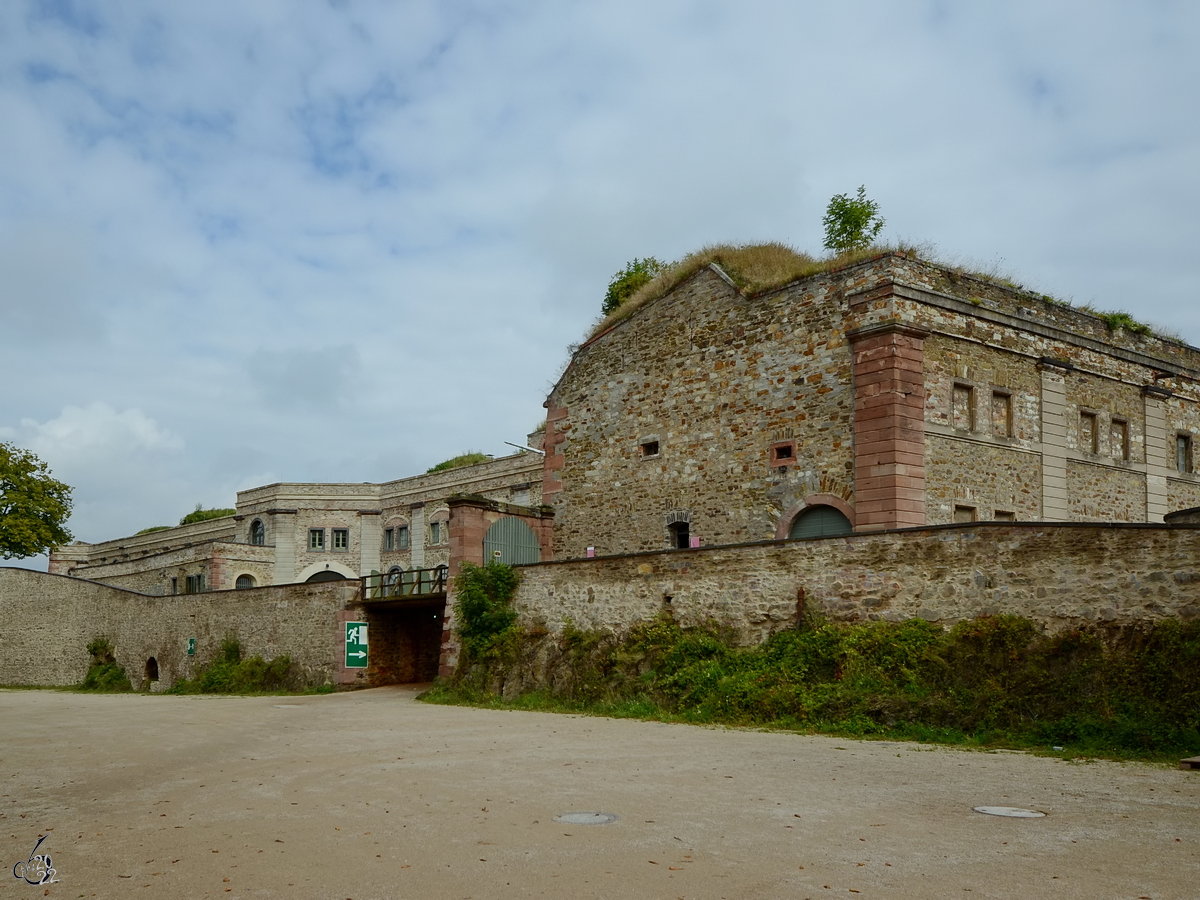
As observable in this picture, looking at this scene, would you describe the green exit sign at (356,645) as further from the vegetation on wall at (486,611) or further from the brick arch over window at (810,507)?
the brick arch over window at (810,507)

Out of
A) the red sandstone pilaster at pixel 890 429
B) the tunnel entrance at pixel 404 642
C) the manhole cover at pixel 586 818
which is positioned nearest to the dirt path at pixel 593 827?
the manhole cover at pixel 586 818

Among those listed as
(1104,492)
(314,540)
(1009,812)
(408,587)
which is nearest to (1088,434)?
(1104,492)

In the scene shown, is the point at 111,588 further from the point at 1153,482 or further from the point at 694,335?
the point at 1153,482

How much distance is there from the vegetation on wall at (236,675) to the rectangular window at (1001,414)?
64.4ft

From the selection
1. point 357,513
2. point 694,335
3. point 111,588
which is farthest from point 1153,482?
point 357,513

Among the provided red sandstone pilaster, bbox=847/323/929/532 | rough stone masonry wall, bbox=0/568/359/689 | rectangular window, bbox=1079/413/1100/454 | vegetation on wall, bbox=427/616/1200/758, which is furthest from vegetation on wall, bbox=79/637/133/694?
rectangular window, bbox=1079/413/1100/454

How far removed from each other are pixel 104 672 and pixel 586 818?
36.4 meters

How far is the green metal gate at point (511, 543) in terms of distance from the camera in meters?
25.7

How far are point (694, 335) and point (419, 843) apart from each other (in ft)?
61.4

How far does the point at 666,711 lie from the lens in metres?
17.6

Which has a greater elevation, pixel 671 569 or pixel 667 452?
pixel 667 452

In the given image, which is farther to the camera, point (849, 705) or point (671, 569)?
point (671, 569)

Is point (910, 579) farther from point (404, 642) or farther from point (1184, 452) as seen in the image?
point (404, 642)

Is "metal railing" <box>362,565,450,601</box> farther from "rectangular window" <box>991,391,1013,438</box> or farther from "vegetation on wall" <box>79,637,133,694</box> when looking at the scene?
"vegetation on wall" <box>79,637,133,694</box>
